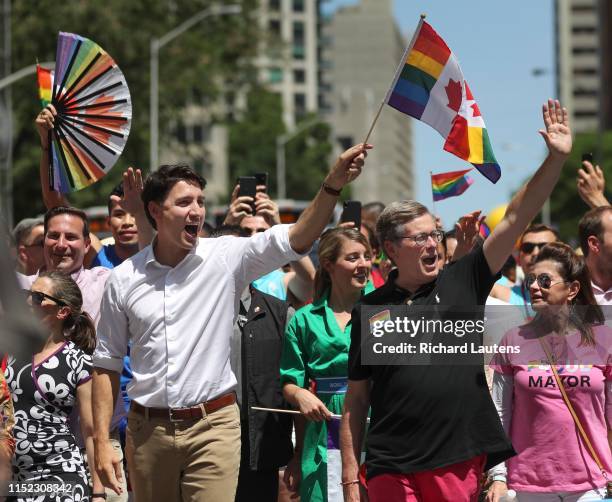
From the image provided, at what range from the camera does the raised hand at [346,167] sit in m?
5.16

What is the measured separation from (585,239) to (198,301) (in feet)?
8.48

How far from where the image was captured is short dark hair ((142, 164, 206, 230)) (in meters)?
5.78

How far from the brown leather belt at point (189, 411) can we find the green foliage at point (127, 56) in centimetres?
3267

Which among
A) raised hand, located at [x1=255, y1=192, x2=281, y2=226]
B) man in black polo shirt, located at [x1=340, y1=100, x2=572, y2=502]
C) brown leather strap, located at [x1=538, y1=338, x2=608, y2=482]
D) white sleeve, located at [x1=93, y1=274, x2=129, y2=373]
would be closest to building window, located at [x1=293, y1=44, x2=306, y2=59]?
A: raised hand, located at [x1=255, y1=192, x2=281, y2=226]

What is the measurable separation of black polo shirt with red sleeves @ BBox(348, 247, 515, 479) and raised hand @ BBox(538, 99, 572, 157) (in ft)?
1.81

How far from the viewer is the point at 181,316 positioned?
5.59 metres

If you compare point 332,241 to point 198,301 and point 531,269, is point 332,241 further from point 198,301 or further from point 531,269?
point 198,301

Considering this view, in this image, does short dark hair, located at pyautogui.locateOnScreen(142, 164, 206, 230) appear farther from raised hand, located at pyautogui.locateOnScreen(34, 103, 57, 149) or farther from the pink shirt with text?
raised hand, located at pyautogui.locateOnScreen(34, 103, 57, 149)

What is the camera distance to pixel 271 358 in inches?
279

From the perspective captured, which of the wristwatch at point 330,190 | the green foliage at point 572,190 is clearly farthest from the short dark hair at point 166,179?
the green foliage at point 572,190

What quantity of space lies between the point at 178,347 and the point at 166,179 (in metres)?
0.78

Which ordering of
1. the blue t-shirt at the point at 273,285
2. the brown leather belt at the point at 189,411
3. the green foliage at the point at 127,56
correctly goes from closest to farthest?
the brown leather belt at the point at 189,411
the blue t-shirt at the point at 273,285
the green foliage at the point at 127,56

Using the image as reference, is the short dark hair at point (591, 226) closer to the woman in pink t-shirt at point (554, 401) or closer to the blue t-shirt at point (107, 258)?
the woman in pink t-shirt at point (554, 401)

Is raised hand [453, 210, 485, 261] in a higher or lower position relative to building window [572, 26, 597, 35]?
lower
